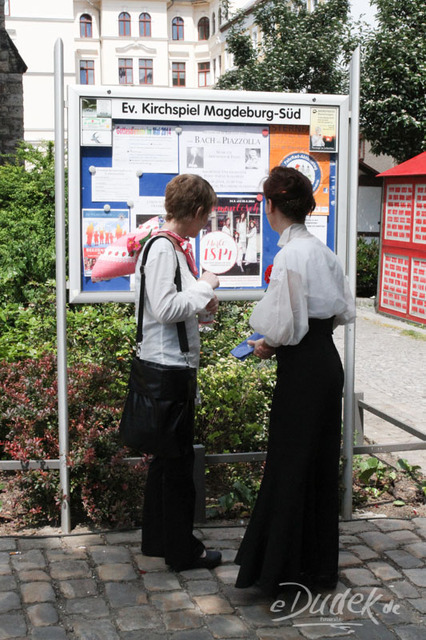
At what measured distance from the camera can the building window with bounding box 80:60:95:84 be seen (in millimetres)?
71831

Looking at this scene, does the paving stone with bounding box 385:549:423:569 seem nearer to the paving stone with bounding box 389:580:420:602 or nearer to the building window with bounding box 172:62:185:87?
the paving stone with bounding box 389:580:420:602

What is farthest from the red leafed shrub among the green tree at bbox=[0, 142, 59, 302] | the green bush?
the green bush

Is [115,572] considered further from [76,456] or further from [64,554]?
[76,456]

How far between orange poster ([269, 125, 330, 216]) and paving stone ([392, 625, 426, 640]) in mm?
2161

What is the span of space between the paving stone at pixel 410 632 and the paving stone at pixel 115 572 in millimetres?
1209

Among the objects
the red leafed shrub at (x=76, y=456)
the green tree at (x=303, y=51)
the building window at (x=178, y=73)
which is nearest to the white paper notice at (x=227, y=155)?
the red leafed shrub at (x=76, y=456)

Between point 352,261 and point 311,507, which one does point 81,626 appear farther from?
point 352,261

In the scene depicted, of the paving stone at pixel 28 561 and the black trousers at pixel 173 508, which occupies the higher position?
the black trousers at pixel 173 508

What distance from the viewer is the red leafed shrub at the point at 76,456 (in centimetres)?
425

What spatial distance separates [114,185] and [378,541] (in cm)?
230

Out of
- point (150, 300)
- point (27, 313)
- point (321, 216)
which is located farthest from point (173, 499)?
point (27, 313)

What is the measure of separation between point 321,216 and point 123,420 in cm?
162

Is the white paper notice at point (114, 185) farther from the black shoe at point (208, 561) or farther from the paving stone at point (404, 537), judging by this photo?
the paving stone at point (404, 537)

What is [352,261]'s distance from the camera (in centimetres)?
438
